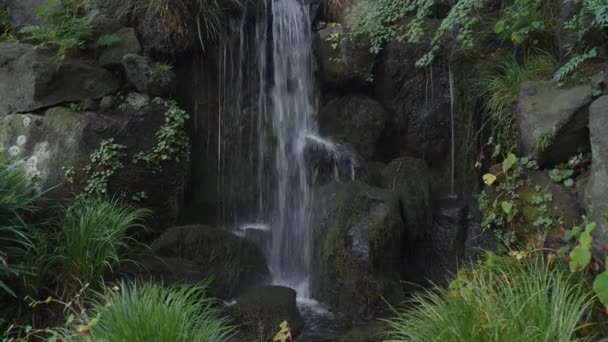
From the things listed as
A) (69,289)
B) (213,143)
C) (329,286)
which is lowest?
(329,286)

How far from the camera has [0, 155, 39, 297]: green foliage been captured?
412cm

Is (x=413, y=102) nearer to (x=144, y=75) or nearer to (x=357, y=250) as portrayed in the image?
(x=357, y=250)

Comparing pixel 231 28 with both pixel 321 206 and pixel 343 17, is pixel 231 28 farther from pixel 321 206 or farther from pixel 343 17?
pixel 321 206

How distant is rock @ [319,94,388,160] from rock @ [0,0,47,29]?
13.6 feet

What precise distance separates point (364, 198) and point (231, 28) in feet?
10.3

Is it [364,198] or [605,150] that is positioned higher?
[605,150]

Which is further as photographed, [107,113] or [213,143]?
[213,143]

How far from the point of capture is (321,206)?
583 centimetres

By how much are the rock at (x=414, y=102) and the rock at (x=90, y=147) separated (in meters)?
2.93

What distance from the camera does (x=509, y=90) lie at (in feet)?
17.7

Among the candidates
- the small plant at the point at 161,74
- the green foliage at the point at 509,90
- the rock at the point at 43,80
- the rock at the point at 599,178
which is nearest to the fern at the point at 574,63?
the green foliage at the point at 509,90

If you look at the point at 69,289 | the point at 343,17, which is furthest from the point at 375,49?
the point at 69,289

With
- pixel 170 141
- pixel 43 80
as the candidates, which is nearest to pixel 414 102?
pixel 170 141

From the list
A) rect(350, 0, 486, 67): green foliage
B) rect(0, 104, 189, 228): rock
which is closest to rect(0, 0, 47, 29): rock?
rect(0, 104, 189, 228): rock
